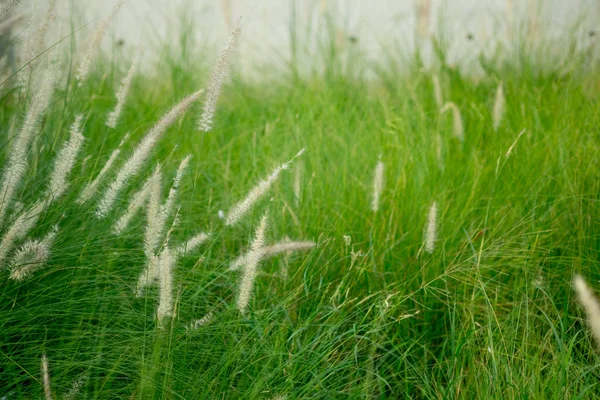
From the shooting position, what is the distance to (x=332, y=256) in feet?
6.51

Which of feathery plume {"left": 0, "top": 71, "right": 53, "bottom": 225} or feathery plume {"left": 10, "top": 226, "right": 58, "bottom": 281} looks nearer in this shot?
feathery plume {"left": 10, "top": 226, "right": 58, "bottom": 281}

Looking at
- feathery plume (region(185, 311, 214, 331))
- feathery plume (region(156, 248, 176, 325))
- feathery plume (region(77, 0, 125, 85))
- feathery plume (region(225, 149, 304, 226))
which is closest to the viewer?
feathery plume (region(156, 248, 176, 325))

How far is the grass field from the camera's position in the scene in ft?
4.99

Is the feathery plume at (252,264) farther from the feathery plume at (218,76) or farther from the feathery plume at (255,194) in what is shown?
the feathery plume at (218,76)

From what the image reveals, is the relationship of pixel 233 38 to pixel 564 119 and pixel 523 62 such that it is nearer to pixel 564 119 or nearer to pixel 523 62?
pixel 564 119

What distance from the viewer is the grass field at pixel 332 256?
4.99ft

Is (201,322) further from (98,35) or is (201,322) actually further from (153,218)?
(98,35)

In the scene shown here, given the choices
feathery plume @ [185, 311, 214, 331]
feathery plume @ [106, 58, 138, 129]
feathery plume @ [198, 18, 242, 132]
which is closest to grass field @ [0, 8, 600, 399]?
feathery plume @ [185, 311, 214, 331]

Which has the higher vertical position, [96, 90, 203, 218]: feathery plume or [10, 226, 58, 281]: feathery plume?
[96, 90, 203, 218]: feathery plume

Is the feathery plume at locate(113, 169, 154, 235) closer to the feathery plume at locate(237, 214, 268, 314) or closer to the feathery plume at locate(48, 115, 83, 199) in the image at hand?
the feathery plume at locate(48, 115, 83, 199)

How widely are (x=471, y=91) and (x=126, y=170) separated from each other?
2536mm

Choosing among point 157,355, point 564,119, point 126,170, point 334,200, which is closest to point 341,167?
point 334,200

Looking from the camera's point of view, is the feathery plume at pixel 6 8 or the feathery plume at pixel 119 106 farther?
the feathery plume at pixel 119 106

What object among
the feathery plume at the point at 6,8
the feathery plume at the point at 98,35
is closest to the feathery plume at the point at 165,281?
the feathery plume at the point at 6,8
